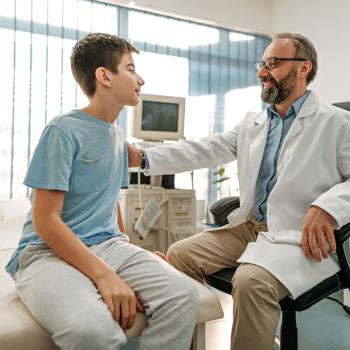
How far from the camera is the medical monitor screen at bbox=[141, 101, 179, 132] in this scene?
2602 mm

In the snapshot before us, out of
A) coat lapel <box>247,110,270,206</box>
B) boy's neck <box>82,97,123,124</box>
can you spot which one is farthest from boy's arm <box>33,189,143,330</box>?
coat lapel <box>247,110,270,206</box>

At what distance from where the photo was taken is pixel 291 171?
1.27 m

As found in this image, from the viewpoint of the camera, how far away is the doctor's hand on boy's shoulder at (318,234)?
109cm

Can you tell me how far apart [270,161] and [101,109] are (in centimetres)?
65

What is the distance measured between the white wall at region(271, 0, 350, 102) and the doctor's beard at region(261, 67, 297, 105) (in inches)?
69.5

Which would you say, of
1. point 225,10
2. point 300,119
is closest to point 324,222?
point 300,119

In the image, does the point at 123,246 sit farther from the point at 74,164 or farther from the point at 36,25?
the point at 36,25

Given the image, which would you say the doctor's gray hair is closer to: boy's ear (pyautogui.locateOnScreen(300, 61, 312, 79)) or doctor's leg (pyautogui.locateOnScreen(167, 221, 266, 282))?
boy's ear (pyautogui.locateOnScreen(300, 61, 312, 79))

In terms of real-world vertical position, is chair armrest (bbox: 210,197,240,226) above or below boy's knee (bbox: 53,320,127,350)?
above

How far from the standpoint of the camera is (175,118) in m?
2.68

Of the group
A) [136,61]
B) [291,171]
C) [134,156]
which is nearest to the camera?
[291,171]

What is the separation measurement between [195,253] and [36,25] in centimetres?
220

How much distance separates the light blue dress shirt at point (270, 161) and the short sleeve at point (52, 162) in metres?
0.72

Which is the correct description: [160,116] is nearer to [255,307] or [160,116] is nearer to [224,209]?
[224,209]
